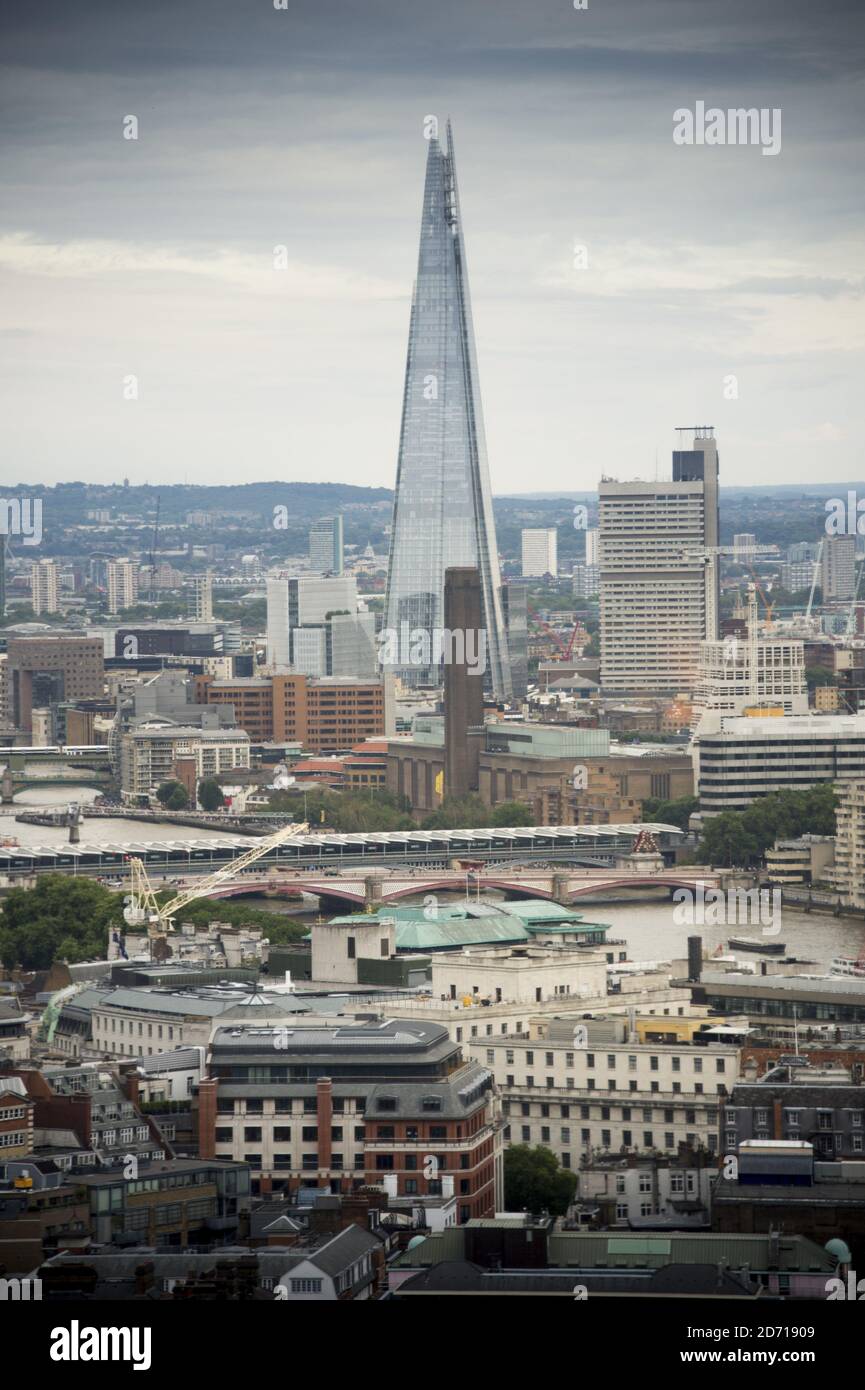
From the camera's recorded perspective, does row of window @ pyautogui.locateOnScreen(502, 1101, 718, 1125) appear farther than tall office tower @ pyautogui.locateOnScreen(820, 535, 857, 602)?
No

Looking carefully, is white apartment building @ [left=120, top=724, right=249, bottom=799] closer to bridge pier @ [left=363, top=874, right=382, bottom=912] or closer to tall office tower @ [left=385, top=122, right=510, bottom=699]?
tall office tower @ [left=385, top=122, right=510, bottom=699]

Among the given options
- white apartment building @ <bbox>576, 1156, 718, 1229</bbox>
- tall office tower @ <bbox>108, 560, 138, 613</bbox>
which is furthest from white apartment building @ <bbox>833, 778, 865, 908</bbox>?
tall office tower @ <bbox>108, 560, 138, 613</bbox>

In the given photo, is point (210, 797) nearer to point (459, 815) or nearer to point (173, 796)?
point (173, 796)

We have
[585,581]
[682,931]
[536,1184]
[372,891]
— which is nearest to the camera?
[536,1184]

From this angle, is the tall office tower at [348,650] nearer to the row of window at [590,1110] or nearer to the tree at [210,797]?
the tree at [210,797]

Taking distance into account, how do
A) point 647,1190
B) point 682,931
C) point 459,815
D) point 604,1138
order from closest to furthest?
point 647,1190 < point 604,1138 < point 682,931 < point 459,815

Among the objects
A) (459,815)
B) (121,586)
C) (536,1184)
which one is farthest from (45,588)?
(536,1184)

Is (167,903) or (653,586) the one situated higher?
(653,586)
